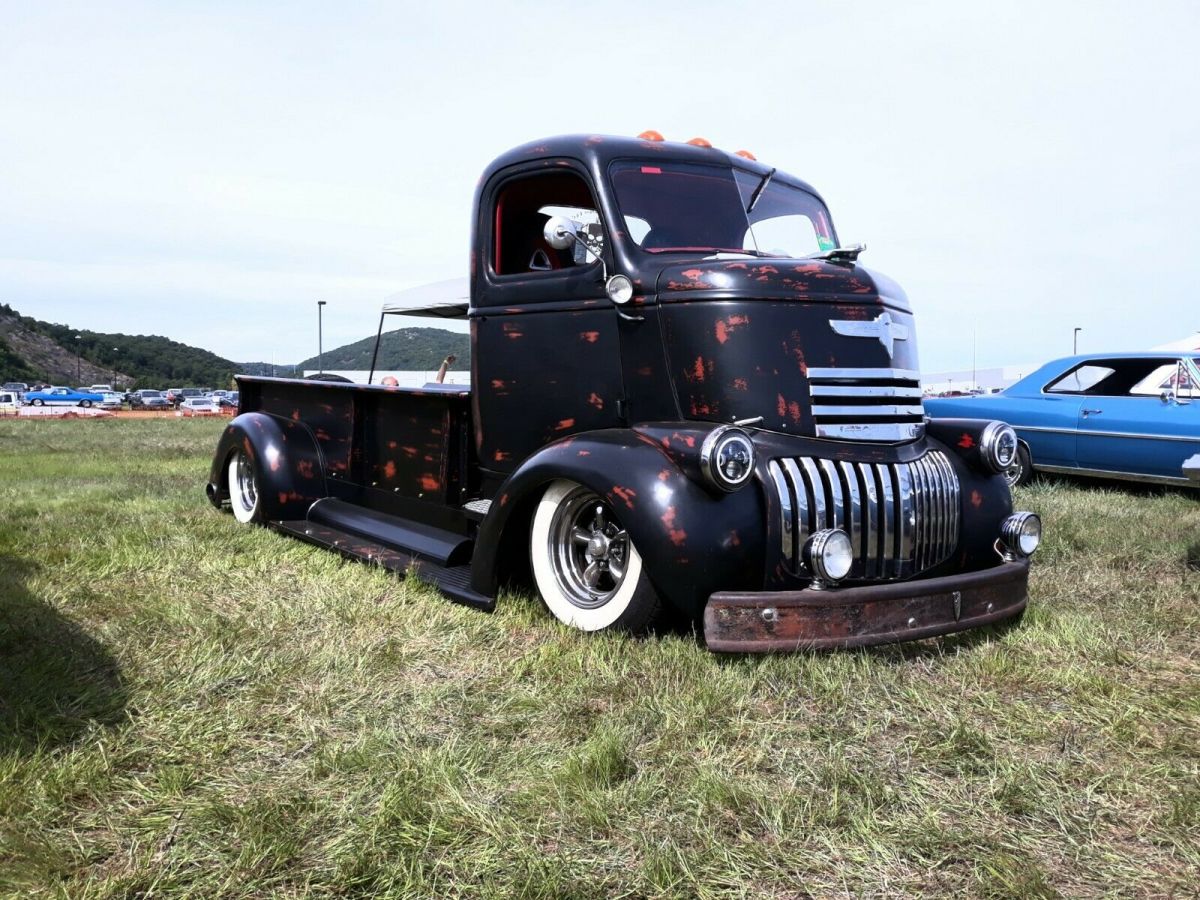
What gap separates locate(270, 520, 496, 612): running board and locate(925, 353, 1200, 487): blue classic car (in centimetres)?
627

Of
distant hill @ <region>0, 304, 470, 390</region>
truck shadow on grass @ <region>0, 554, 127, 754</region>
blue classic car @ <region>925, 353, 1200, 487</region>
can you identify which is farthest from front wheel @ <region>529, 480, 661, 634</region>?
distant hill @ <region>0, 304, 470, 390</region>

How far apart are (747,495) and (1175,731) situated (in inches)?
61.7

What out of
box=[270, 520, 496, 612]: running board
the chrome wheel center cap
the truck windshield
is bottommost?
box=[270, 520, 496, 612]: running board

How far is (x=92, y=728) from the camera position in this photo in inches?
120

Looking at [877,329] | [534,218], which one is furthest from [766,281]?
[534,218]

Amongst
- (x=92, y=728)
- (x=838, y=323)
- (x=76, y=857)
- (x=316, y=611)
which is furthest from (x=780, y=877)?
(x=316, y=611)

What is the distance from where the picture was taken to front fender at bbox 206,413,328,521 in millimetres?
6406

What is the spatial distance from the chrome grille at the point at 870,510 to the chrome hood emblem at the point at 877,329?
0.55 meters

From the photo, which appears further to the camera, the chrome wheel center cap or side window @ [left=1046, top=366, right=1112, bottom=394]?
side window @ [left=1046, top=366, right=1112, bottom=394]

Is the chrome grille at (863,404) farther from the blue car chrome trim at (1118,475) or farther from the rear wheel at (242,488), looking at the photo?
the blue car chrome trim at (1118,475)

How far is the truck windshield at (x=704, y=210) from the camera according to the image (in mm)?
4613

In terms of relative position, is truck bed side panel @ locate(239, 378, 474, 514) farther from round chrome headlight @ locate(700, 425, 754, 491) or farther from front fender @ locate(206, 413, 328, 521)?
round chrome headlight @ locate(700, 425, 754, 491)

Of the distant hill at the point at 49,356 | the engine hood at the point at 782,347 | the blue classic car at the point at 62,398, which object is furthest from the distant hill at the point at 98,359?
the engine hood at the point at 782,347

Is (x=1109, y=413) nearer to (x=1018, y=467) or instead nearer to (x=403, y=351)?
(x=1018, y=467)
